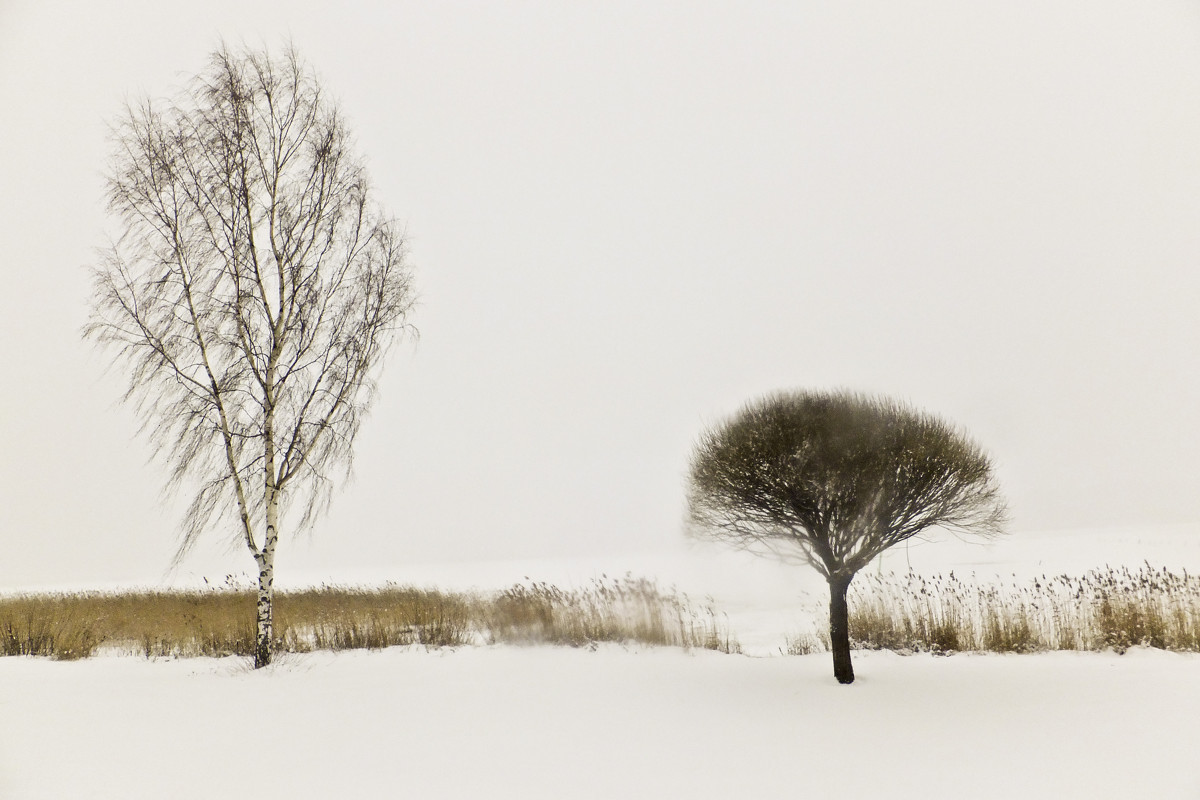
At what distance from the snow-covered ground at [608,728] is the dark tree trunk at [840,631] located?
0.75ft

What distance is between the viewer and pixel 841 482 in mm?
7668

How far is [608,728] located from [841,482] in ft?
13.2

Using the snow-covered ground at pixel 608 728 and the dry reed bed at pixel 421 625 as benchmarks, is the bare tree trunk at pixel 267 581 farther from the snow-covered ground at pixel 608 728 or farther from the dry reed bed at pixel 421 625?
the dry reed bed at pixel 421 625

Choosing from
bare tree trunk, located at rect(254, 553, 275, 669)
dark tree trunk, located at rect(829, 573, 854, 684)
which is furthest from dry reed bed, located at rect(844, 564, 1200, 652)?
bare tree trunk, located at rect(254, 553, 275, 669)

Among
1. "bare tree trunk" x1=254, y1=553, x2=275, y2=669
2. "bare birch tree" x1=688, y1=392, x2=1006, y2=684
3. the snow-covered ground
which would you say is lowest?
the snow-covered ground

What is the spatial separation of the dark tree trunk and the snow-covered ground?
0.75 feet

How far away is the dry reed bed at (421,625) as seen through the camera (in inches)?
446

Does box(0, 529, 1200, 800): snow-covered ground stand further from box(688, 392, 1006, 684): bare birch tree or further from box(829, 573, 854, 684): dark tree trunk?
box(688, 392, 1006, 684): bare birch tree

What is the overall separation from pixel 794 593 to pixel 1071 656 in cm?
523

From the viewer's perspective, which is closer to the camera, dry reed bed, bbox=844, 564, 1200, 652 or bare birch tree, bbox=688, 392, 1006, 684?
bare birch tree, bbox=688, 392, 1006, 684

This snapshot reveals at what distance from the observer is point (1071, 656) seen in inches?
372

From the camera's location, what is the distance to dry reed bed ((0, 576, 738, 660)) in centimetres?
1133

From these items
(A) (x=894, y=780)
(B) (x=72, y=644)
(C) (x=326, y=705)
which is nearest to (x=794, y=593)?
(A) (x=894, y=780)

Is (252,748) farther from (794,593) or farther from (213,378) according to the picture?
(794,593)
